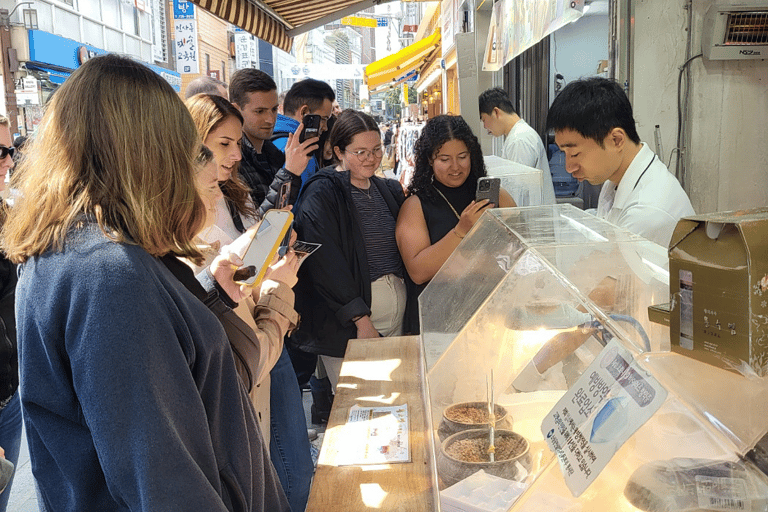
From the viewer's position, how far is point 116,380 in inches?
42.6

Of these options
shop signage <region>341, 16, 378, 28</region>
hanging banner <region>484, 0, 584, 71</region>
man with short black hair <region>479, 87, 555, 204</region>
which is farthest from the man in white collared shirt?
shop signage <region>341, 16, 378, 28</region>

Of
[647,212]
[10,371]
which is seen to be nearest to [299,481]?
[10,371]

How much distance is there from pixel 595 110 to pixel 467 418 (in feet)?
3.77

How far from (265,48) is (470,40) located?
73.9 ft

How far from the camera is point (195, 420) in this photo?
3.82 feet

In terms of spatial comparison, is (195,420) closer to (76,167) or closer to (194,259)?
(194,259)

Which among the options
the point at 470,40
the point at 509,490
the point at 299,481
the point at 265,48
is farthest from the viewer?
the point at 265,48

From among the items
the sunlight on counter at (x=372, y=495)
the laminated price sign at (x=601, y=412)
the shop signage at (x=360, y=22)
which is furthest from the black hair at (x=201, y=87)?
the shop signage at (x=360, y=22)

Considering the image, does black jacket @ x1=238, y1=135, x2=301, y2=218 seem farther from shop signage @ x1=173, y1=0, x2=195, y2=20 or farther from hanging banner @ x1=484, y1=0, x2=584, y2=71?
shop signage @ x1=173, y1=0, x2=195, y2=20

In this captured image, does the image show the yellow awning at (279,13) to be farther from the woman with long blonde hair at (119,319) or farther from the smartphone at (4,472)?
the smartphone at (4,472)

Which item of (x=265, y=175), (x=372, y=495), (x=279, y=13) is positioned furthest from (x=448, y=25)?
(x=372, y=495)

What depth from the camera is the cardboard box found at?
85 centimetres

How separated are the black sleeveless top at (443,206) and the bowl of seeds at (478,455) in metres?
1.56

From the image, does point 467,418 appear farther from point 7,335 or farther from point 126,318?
point 7,335
